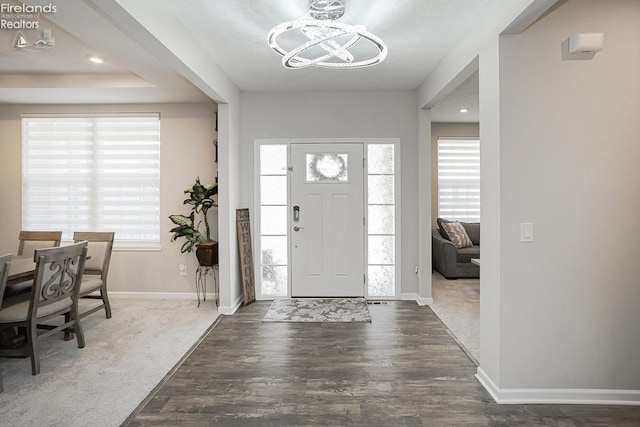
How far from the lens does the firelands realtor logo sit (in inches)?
98.1

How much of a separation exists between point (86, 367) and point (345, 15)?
3403 mm

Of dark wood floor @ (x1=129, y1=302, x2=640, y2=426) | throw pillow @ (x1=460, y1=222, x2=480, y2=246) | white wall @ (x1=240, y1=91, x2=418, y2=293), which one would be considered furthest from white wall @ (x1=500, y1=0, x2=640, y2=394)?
throw pillow @ (x1=460, y1=222, x2=480, y2=246)

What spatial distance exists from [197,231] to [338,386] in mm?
2746

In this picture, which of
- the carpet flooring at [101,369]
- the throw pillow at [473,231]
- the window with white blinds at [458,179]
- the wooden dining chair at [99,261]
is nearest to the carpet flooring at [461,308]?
the throw pillow at [473,231]

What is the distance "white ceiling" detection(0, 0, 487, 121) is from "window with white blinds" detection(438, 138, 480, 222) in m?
1.60

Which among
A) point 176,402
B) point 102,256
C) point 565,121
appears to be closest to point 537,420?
point 565,121

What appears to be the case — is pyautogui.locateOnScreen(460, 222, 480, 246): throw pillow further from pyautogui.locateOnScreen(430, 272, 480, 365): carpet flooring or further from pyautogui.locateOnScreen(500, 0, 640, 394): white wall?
pyautogui.locateOnScreen(500, 0, 640, 394): white wall

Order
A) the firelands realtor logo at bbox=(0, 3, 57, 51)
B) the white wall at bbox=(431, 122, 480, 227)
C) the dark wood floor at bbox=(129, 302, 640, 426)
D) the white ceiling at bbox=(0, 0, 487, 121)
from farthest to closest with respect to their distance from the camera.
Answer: the white wall at bbox=(431, 122, 480, 227), the white ceiling at bbox=(0, 0, 487, 121), the firelands realtor logo at bbox=(0, 3, 57, 51), the dark wood floor at bbox=(129, 302, 640, 426)

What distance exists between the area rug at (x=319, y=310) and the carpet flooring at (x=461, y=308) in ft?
2.91

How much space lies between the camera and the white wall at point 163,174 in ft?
15.9

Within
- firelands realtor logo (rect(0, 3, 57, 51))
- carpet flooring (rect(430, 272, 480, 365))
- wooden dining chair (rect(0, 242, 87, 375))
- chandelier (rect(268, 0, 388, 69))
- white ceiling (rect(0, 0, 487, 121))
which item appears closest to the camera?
chandelier (rect(268, 0, 388, 69))

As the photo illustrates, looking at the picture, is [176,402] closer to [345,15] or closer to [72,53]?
[345,15]

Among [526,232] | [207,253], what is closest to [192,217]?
[207,253]

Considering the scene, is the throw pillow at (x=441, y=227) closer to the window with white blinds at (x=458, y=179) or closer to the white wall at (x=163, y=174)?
the window with white blinds at (x=458, y=179)
